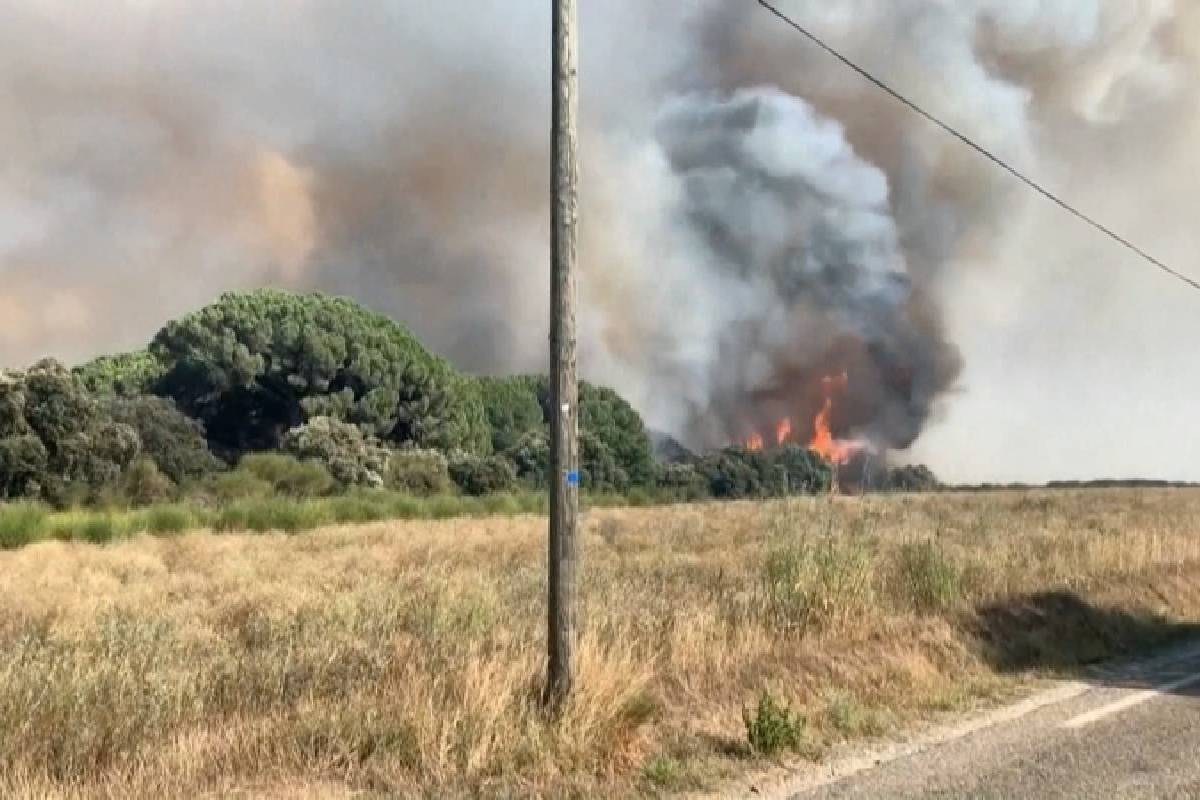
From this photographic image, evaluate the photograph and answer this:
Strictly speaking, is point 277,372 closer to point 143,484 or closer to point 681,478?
point 143,484

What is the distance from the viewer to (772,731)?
24.1ft

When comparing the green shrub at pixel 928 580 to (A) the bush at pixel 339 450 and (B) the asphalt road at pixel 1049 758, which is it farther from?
(A) the bush at pixel 339 450

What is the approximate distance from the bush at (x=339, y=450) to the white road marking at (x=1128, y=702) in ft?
152

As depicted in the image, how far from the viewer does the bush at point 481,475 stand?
196ft

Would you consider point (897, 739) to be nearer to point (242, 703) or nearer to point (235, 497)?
point (242, 703)

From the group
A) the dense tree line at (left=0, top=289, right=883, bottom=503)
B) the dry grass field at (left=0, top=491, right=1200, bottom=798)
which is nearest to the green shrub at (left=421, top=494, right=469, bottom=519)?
the dense tree line at (left=0, top=289, right=883, bottom=503)

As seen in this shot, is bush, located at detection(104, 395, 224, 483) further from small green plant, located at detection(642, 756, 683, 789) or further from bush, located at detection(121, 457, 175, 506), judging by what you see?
small green plant, located at detection(642, 756, 683, 789)

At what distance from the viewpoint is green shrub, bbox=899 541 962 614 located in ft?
42.2

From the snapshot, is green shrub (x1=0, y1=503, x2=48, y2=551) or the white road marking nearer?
the white road marking

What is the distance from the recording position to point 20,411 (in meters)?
39.8

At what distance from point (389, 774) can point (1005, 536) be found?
19.7 meters

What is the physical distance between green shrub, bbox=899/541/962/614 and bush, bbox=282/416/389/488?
138ft

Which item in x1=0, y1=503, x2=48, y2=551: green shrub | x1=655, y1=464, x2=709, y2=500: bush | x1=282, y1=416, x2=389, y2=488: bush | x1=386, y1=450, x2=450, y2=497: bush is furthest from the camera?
x1=655, y1=464, x2=709, y2=500: bush

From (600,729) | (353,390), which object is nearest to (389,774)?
(600,729)
